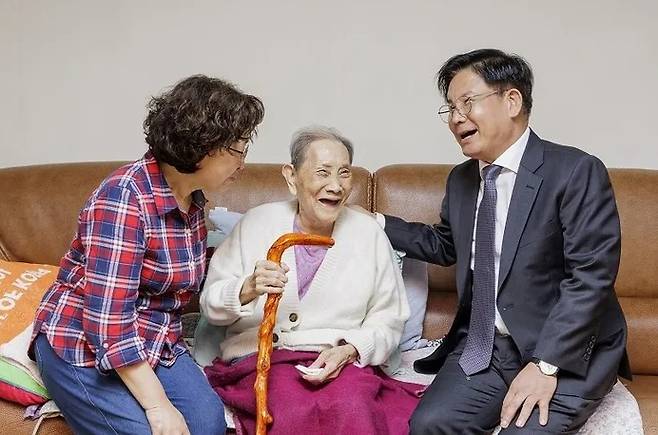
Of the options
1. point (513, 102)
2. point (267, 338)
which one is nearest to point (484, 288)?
point (513, 102)

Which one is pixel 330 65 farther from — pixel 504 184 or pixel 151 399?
pixel 151 399

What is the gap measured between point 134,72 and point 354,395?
5.28 ft

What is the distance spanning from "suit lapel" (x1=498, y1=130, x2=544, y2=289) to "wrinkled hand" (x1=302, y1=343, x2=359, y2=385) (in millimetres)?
417

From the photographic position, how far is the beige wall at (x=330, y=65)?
2775mm

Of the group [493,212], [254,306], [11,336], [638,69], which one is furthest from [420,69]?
[11,336]

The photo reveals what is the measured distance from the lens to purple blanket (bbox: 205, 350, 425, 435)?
1834mm

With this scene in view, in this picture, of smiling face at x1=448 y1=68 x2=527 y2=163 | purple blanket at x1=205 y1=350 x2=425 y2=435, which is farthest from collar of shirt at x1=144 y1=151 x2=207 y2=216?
smiling face at x1=448 y1=68 x2=527 y2=163

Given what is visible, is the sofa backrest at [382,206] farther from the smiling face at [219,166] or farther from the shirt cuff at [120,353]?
the shirt cuff at [120,353]

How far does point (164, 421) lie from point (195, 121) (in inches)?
26.6

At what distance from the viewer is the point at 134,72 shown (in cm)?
290

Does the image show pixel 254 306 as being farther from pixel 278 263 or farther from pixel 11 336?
pixel 11 336

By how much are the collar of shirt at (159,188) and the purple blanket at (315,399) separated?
48cm

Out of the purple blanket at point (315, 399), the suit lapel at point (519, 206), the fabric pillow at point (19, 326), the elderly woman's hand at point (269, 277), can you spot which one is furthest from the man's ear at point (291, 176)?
the fabric pillow at point (19, 326)

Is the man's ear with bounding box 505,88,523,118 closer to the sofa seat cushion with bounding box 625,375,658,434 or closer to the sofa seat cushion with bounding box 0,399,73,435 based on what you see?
the sofa seat cushion with bounding box 625,375,658,434
